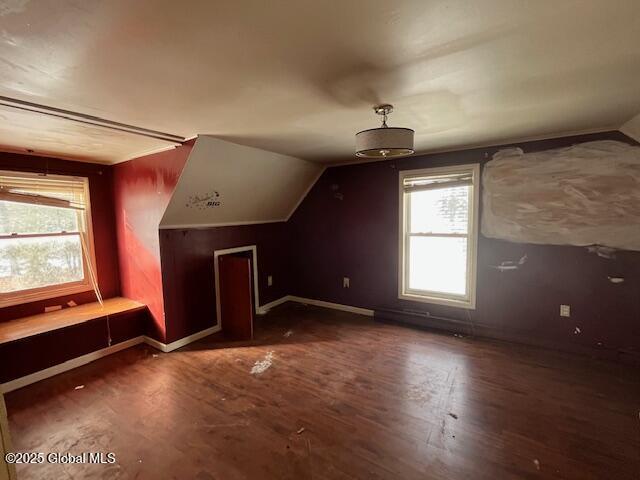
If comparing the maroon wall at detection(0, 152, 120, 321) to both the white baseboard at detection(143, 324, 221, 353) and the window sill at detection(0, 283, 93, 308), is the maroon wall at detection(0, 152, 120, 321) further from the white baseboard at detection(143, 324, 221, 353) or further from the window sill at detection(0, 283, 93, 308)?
the white baseboard at detection(143, 324, 221, 353)

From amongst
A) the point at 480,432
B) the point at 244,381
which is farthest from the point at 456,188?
the point at 244,381

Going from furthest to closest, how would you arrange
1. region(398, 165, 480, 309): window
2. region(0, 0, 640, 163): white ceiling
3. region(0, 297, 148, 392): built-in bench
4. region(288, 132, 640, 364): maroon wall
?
1. region(398, 165, 480, 309): window
2. region(288, 132, 640, 364): maroon wall
3. region(0, 297, 148, 392): built-in bench
4. region(0, 0, 640, 163): white ceiling

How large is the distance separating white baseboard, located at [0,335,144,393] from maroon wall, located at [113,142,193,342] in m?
0.26

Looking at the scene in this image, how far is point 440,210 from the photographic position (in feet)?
11.5

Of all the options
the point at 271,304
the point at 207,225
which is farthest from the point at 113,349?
the point at 271,304

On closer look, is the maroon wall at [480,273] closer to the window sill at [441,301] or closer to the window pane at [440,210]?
the window sill at [441,301]

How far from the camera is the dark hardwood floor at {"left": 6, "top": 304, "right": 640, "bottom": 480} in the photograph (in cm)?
167

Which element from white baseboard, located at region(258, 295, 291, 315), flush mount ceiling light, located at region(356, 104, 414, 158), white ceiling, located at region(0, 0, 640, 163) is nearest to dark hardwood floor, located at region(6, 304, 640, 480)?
white baseboard, located at region(258, 295, 291, 315)

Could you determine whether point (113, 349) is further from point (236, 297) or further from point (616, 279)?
point (616, 279)

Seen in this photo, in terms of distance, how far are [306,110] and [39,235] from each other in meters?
3.05

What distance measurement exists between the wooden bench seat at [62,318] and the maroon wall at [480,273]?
7.90 feet

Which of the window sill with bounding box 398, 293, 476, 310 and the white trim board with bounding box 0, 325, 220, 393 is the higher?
the window sill with bounding box 398, 293, 476, 310

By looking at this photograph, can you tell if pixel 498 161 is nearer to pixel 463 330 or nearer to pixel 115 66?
pixel 463 330

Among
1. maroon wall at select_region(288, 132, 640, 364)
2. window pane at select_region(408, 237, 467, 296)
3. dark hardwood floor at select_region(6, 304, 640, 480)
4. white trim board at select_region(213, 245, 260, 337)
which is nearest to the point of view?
dark hardwood floor at select_region(6, 304, 640, 480)
